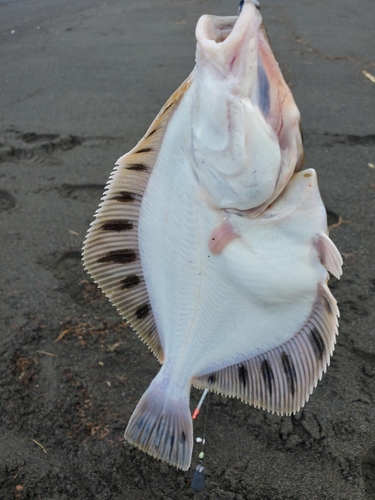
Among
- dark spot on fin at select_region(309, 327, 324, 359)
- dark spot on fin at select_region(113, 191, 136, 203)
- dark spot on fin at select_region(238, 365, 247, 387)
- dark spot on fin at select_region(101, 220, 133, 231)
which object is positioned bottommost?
dark spot on fin at select_region(238, 365, 247, 387)

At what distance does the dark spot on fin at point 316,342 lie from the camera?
1.54 meters

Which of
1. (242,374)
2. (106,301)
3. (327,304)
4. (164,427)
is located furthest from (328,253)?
(106,301)

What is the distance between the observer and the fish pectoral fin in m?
1.32

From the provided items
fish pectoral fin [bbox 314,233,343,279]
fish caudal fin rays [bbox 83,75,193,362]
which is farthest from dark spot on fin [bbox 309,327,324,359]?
fish caudal fin rays [bbox 83,75,193,362]

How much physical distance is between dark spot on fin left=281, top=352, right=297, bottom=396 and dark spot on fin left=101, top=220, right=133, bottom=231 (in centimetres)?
67

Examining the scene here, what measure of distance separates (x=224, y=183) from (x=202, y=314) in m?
0.50

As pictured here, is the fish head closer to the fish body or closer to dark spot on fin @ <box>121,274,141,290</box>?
the fish body

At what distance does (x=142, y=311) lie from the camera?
186cm

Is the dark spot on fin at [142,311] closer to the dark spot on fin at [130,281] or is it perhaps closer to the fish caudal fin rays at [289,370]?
the dark spot on fin at [130,281]

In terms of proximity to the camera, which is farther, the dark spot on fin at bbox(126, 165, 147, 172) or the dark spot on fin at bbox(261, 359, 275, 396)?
the dark spot on fin at bbox(261, 359, 275, 396)

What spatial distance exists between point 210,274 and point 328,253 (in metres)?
0.38

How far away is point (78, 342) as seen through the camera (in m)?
2.56

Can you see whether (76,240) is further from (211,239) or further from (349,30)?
(349,30)

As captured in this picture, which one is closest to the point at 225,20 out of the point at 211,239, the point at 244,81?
the point at 244,81
